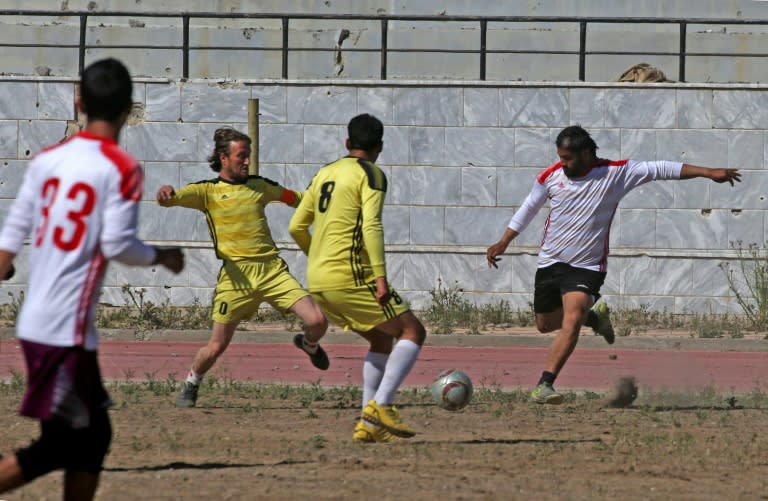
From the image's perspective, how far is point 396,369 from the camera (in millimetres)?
8094

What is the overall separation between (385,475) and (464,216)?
12134 mm

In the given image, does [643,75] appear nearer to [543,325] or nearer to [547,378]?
[543,325]

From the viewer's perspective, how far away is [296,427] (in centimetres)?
901

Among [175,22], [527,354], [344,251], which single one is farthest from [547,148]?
[344,251]

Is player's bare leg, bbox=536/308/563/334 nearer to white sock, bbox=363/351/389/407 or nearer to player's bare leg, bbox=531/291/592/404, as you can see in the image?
player's bare leg, bbox=531/291/592/404

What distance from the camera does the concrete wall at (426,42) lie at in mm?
21609

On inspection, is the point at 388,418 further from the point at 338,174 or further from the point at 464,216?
the point at 464,216

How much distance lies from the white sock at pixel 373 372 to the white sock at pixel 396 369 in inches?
7.5

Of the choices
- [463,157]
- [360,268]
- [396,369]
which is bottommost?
[396,369]

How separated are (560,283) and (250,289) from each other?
233 centimetres

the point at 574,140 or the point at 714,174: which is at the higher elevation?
the point at 574,140

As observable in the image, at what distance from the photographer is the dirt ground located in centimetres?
682

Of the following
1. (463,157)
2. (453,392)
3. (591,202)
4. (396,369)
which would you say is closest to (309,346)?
(453,392)

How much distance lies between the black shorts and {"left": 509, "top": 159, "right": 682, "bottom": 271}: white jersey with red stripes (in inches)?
2.2
